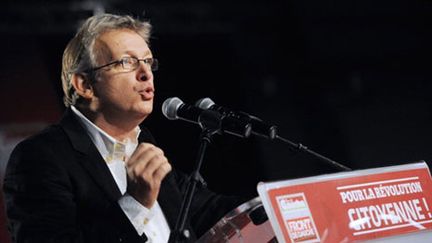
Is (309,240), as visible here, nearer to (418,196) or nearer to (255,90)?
(418,196)

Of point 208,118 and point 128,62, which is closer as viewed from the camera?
point 208,118

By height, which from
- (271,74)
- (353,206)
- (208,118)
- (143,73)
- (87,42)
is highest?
(87,42)

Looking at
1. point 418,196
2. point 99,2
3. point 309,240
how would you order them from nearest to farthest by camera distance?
point 309,240 < point 418,196 < point 99,2

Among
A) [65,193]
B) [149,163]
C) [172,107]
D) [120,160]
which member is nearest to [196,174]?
[149,163]

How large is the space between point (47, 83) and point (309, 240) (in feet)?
8.16

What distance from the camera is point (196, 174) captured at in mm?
1717

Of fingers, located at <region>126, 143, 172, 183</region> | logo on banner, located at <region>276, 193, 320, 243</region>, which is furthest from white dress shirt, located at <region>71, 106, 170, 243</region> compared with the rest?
logo on banner, located at <region>276, 193, 320, 243</region>

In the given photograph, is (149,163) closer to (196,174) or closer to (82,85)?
(196,174)

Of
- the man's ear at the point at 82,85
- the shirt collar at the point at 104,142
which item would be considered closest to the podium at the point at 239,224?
the shirt collar at the point at 104,142

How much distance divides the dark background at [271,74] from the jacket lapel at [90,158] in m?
1.21

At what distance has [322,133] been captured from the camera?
4734mm

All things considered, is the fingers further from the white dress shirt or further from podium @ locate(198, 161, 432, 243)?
the white dress shirt

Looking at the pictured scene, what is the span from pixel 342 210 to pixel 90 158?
889mm

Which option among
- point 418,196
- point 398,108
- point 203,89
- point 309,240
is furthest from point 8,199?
point 398,108
